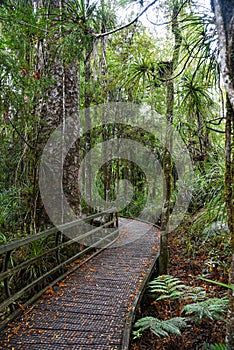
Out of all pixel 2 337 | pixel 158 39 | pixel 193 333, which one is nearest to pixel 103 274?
pixel 193 333

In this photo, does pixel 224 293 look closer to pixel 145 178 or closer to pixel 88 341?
pixel 88 341

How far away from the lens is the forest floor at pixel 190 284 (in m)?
3.28

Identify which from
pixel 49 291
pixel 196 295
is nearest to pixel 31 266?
pixel 49 291

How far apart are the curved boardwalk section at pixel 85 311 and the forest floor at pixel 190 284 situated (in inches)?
12.8

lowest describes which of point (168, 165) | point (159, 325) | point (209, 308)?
point (159, 325)

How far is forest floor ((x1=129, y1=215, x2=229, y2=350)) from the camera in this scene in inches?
129

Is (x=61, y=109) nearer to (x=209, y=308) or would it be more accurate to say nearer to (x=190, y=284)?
(x=190, y=284)

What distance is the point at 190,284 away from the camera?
16.1 feet

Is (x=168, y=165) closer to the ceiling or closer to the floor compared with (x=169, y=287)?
closer to the ceiling

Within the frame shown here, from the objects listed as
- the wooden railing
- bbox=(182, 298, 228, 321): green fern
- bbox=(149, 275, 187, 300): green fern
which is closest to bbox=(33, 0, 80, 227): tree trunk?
the wooden railing

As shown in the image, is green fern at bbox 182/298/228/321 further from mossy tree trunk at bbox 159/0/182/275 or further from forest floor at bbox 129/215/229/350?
mossy tree trunk at bbox 159/0/182/275

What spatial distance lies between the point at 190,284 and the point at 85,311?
82.9 inches

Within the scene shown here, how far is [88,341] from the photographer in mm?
2859

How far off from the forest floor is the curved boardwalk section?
326 millimetres
